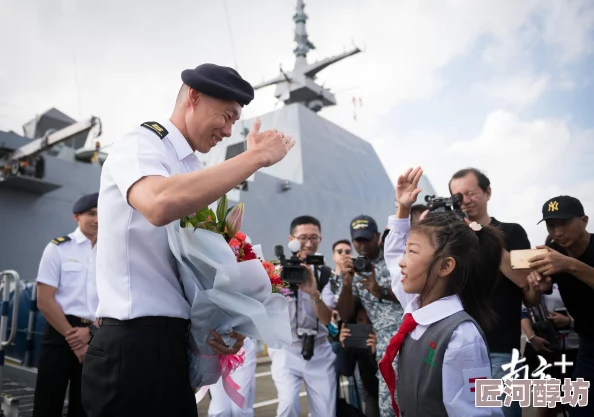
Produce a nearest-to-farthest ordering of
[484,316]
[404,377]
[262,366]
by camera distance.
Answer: [404,377]
[484,316]
[262,366]

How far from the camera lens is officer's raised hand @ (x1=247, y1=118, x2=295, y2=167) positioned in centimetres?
124

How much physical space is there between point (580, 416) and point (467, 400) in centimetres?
137

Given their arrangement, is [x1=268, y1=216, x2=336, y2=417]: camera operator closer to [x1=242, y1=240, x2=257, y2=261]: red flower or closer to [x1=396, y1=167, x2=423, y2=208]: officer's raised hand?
[x1=396, y1=167, x2=423, y2=208]: officer's raised hand

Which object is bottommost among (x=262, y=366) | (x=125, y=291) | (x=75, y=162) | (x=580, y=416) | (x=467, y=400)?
(x=262, y=366)

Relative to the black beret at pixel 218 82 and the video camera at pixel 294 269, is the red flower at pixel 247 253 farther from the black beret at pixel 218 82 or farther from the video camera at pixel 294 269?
the video camera at pixel 294 269

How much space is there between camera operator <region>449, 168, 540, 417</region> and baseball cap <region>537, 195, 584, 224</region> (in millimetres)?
270

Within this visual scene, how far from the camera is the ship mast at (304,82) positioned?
17.0 m

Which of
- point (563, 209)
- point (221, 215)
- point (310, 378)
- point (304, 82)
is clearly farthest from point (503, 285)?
point (304, 82)

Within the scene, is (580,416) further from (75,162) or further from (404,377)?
(75,162)

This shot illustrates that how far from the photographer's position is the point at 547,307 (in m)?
4.05

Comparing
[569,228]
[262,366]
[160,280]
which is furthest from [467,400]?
[262,366]

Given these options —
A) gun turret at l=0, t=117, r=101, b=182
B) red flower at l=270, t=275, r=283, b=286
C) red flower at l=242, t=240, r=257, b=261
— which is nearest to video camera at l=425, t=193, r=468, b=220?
red flower at l=270, t=275, r=283, b=286

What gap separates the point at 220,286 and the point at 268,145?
416 mm

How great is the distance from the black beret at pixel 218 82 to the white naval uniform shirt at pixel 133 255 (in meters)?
0.21
